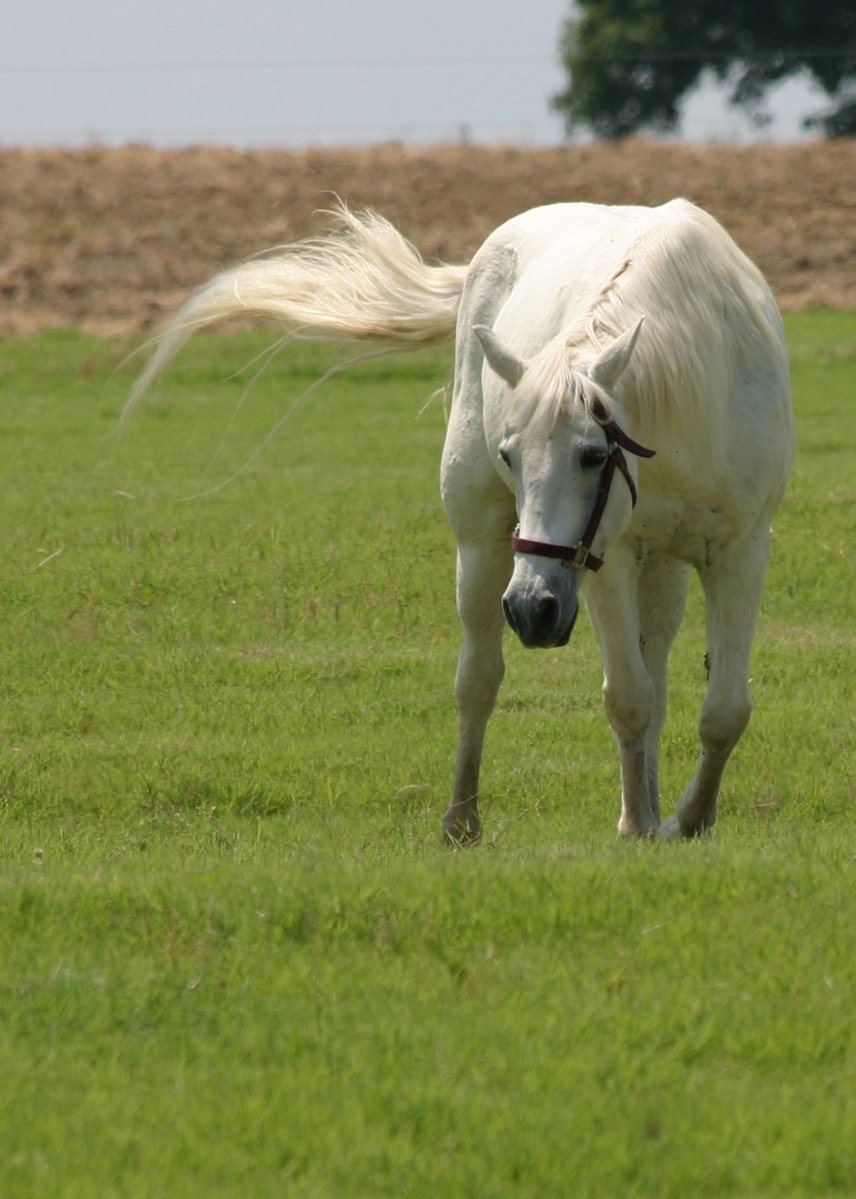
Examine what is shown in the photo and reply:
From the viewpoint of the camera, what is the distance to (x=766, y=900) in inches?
187

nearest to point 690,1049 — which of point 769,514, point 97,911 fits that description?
point 97,911

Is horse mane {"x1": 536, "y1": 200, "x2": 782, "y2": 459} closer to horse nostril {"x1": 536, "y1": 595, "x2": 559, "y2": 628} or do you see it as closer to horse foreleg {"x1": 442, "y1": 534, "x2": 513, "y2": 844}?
horse nostril {"x1": 536, "y1": 595, "x2": 559, "y2": 628}

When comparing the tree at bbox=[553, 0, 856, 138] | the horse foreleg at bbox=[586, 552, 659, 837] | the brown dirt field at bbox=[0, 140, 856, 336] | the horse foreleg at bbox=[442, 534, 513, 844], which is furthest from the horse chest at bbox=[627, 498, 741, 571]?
the tree at bbox=[553, 0, 856, 138]

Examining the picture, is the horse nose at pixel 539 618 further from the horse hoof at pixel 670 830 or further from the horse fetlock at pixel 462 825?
the horse fetlock at pixel 462 825

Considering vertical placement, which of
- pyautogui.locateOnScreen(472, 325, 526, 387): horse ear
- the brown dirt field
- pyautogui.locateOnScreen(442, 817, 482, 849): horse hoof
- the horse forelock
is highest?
the brown dirt field

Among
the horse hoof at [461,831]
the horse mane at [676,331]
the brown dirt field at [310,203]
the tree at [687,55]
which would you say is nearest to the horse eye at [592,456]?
the horse mane at [676,331]

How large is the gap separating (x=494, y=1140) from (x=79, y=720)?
5329mm

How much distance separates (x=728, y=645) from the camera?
6203 millimetres

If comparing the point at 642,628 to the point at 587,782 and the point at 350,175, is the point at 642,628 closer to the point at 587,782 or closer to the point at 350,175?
the point at 587,782

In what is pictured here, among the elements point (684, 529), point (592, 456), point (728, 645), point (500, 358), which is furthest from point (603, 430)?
point (728, 645)

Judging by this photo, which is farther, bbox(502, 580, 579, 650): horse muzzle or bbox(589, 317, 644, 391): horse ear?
bbox(589, 317, 644, 391): horse ear

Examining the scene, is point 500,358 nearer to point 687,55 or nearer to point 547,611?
point 547,611

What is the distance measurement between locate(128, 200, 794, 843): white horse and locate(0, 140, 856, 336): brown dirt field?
16002 millimetres

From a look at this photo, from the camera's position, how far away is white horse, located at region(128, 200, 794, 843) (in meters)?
5.34
